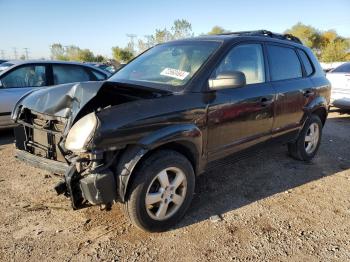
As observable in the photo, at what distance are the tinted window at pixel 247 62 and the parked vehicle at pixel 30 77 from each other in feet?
12.8

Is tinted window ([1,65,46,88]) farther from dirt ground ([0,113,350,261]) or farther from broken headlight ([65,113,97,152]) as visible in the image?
broken headlight ([65,113,97,152])

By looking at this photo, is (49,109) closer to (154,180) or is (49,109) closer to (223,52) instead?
(154,180)

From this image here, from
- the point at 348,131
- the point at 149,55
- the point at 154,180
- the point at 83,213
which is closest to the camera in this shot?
the point at 154,180

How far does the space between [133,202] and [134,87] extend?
123cm

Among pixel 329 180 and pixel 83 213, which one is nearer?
pixel 83 213

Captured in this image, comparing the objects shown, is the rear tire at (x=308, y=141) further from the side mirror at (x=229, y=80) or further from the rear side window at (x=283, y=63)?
the side mirror at (x=229, y=80)

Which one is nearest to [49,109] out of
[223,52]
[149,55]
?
[149,55]

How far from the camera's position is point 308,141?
5.09 metres

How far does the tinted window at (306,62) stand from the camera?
15.6ft

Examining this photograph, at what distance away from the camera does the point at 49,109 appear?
116 inches

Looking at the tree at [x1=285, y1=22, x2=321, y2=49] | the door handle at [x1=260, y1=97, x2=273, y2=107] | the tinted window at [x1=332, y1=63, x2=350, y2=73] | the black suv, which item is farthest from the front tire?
the tree at [x1=285, y1=22, x2=321, y2=49]

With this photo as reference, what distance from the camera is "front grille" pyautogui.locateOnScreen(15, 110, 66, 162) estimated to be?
2.88 metres

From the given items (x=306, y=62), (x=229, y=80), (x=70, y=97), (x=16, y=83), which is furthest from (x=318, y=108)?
(x=16, y=83)

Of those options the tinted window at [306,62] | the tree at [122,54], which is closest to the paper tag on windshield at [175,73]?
the tinted window at [306,62]
